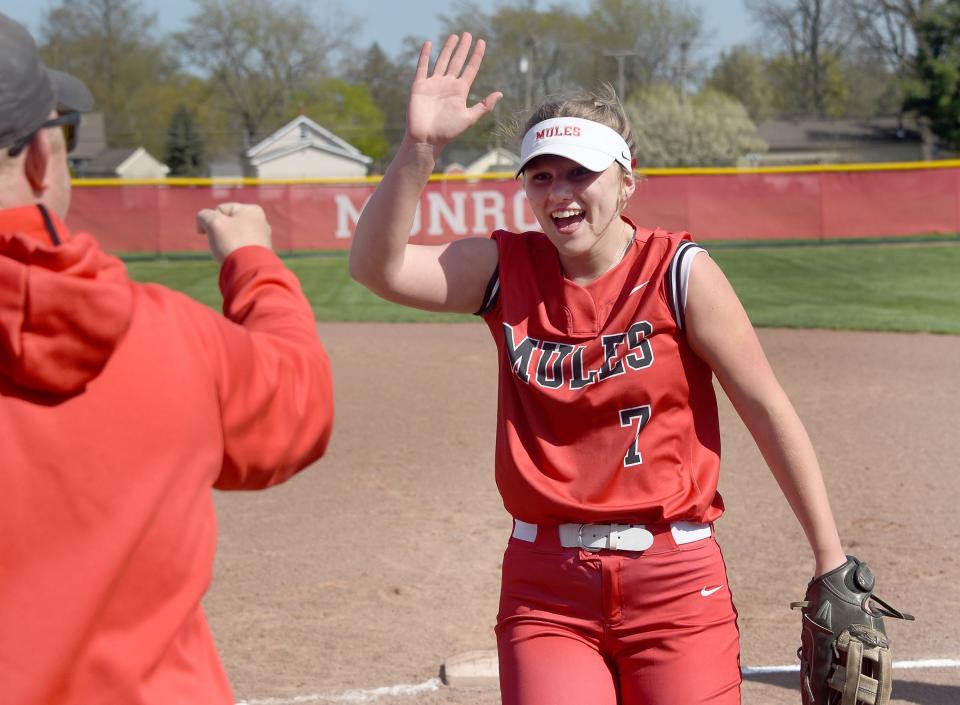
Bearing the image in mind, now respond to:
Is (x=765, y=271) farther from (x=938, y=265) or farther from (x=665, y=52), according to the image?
(x=665, y=52)

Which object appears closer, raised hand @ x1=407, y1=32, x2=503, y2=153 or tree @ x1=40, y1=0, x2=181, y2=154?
raised hand @ x1=407, y1=32, x2=503, y2=153

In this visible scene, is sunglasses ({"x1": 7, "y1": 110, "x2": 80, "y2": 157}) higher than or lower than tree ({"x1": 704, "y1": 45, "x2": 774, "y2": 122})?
lower

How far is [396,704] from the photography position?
4.44 metres

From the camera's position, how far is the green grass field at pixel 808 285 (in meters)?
14.4

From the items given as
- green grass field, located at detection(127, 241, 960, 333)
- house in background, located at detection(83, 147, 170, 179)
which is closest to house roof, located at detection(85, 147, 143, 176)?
house in background, located at detection(83, 147, 170, 179)

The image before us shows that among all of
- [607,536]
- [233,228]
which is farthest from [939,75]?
[233,228]

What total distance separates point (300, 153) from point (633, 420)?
58196mm

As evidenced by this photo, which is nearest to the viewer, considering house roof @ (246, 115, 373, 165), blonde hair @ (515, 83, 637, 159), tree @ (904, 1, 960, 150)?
blonde hair @ (515, 83, 637, 159)

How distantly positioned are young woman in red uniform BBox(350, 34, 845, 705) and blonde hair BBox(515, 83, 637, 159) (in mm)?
12

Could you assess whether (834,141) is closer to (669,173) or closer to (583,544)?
(669,173)

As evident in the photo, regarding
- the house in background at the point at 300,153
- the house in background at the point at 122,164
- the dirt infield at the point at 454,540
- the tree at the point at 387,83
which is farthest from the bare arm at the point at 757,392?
the tree at the point at 387,83

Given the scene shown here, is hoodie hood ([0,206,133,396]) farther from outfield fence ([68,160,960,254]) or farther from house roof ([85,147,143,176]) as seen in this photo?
house roof ([85,147,143,176])

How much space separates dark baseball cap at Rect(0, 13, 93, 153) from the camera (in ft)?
4.86

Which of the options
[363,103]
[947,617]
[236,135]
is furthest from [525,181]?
[363,103]
